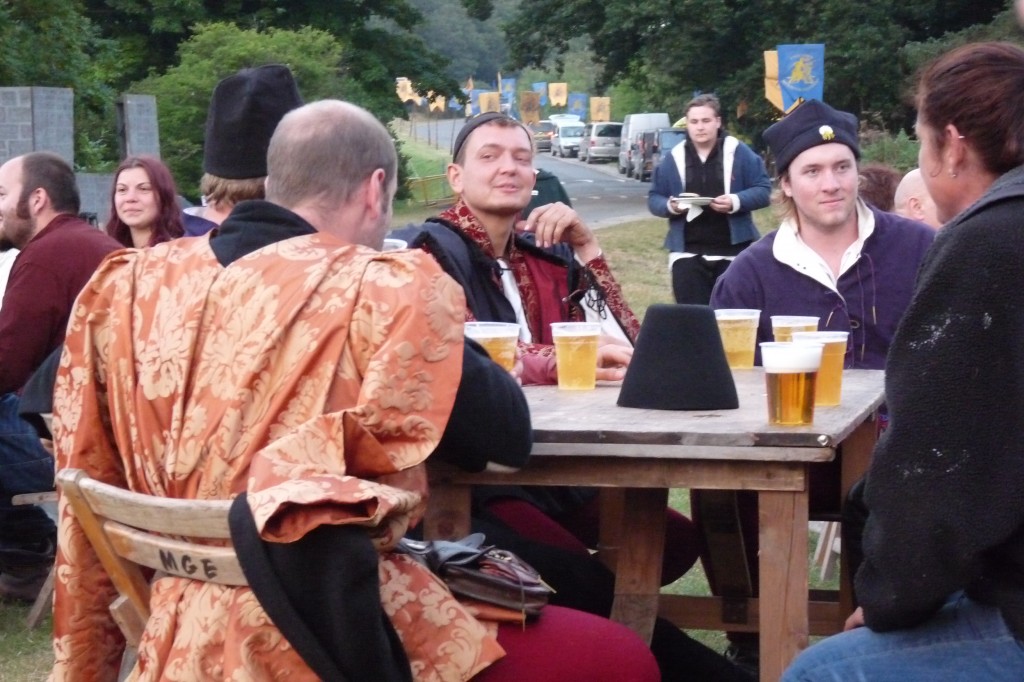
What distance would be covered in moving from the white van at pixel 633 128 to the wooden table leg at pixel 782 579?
145 ft

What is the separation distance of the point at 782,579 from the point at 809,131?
204 centimetres

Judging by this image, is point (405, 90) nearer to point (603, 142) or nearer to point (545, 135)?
point (603, 142)

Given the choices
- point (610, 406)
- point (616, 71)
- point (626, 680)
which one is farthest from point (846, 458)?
point (616, 71)

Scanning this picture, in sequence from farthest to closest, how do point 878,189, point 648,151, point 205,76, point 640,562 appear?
point 648,151
point 205,76
point 878,189
point 640,562

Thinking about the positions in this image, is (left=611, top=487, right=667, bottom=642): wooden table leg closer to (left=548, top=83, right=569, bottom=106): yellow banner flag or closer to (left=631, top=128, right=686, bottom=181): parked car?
(left=631, top=128, right=686, bottom=181): parked car

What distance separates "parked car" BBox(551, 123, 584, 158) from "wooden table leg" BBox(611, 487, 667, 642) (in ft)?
199

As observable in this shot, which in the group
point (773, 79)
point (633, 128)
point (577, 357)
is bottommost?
point (577, 357)

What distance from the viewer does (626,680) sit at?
2.70m

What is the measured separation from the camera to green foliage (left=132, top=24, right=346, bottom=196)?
952 inches

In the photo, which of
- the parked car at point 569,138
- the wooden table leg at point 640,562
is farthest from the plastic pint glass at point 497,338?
the parked car at point 569,138

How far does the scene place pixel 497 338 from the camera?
3291 millimetres

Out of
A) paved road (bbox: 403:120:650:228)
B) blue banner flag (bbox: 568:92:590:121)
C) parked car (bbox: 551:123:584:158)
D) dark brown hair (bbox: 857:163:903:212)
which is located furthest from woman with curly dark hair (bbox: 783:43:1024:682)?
blue banner flag (bbox: 568:92:590:121)

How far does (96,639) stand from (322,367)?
805 millimetres

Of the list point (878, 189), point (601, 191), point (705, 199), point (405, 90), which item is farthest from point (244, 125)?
point (601, 191)
